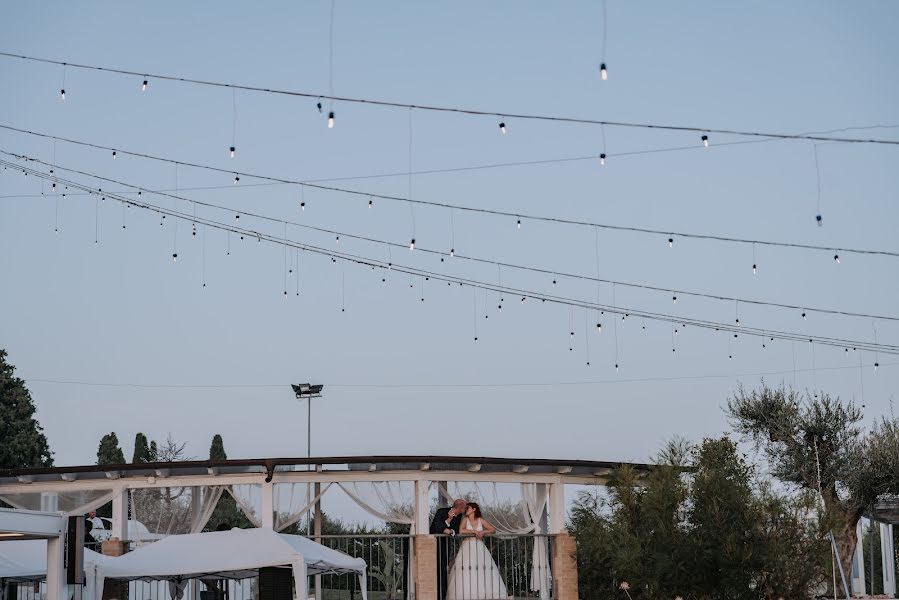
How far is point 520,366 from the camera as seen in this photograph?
2742cm

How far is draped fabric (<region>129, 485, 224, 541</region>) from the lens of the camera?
61.9 feet

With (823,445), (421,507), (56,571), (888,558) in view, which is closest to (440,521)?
(421,507)

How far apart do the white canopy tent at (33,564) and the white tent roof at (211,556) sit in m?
0.22

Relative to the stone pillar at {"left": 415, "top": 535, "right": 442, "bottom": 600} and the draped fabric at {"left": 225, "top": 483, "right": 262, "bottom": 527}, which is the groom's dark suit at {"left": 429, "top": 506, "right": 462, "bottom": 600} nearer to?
the stone pillar at {"left": 415, "top": 535, "right": 442, "bottom": 600}

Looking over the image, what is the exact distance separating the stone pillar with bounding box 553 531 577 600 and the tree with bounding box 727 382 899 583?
5.85 m

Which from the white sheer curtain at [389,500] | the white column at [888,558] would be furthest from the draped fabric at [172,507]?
the white column at [888,558]

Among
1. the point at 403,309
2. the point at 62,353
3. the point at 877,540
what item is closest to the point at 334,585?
the point at 403,309

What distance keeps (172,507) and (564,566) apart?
6.28 m

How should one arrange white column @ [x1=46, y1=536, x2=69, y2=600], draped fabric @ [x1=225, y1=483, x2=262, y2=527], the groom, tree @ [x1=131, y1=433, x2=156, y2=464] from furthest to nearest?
tree @ [x1=131, y1=433, x2=156, y2=464] → draped fabric @ [x1=225, y1=483, x2=262, y2=527] → the groom → white column @ [x1=46, y1=536, x2=69, y2=600]

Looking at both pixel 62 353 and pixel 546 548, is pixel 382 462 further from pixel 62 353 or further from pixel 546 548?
pixel 62 353

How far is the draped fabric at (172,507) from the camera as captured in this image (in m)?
18.9

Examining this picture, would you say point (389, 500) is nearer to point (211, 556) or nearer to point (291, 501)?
point (291, 501)

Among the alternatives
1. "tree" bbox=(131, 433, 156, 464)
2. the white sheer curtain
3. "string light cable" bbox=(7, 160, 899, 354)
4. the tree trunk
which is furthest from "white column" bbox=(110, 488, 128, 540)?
"tree" bbox=(131, 433, 156, 464)

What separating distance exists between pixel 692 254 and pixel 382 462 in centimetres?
772
